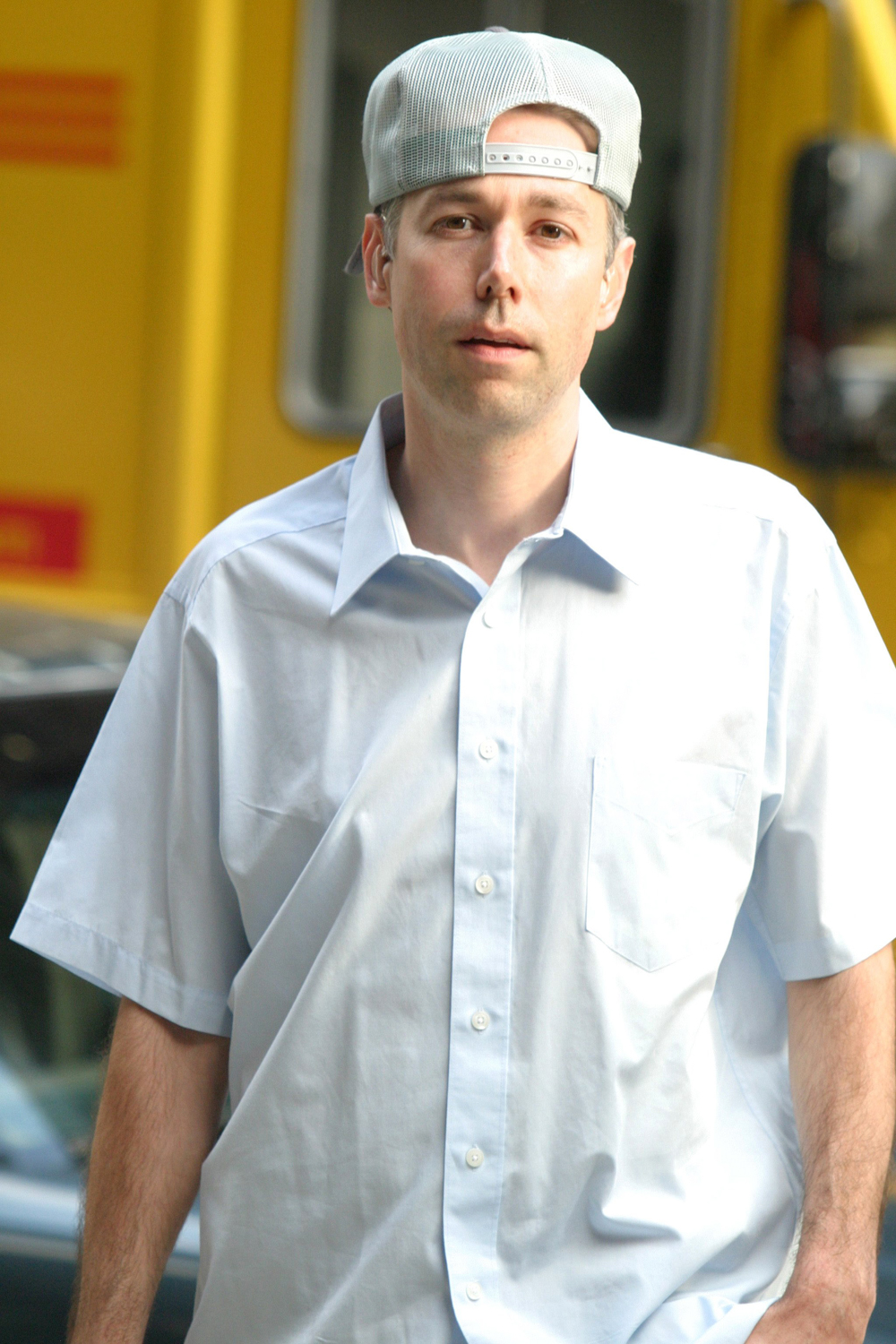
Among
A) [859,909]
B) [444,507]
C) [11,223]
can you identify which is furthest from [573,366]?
[11,223]

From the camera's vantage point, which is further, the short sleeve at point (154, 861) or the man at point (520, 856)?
the short sleeve at point (154, 861)

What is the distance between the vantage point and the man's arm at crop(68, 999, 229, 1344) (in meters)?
1.58

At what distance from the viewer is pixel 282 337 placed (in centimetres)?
376

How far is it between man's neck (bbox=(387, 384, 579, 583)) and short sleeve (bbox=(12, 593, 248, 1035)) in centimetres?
25

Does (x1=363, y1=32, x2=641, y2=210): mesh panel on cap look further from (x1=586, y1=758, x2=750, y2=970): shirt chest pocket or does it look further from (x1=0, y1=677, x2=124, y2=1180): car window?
(x1=0, y1=677, x2=124, y2=1180): car window

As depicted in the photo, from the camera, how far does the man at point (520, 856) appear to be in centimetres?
145

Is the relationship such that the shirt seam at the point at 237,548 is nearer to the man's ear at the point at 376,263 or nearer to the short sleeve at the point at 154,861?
the short sleeve at the point at 154,861

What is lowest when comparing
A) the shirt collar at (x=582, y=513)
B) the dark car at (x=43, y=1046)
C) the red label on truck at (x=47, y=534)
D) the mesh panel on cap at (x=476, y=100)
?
the dark car at (x=43, y=1046)

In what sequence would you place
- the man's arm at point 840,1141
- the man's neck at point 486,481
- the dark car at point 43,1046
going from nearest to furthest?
the man's arm at point 840,1141, the man's neck at point 486,481, the dark car at point 43,1046

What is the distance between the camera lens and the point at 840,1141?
4.84 feet

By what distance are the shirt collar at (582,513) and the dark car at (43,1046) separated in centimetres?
71

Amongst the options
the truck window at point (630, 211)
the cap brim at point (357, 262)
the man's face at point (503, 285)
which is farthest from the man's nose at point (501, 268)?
the truck window at point (630, 211)

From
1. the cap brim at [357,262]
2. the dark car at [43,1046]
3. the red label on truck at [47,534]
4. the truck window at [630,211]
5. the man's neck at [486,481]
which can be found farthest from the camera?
the red label on truck at [47,534]

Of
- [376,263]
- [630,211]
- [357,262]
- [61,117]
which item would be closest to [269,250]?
[61,117]
